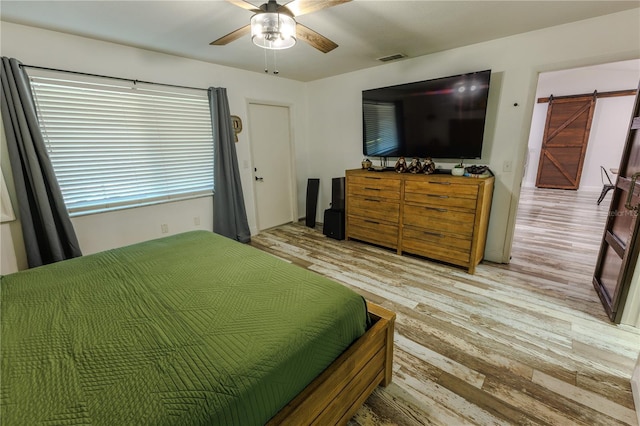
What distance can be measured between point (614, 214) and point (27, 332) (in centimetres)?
391

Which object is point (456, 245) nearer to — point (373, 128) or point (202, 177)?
point (373, 128)

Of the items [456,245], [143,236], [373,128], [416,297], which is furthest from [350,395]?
[373,128]

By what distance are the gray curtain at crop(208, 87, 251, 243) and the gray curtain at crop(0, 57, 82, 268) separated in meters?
1.49

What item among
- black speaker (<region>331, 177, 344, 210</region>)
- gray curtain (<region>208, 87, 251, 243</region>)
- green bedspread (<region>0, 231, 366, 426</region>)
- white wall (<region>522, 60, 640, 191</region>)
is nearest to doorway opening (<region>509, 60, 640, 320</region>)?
white wall (<region>522, 60, 640, 191</region>)

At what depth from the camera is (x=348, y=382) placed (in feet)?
4.16

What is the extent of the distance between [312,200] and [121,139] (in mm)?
2641

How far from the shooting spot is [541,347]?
71.9 inches

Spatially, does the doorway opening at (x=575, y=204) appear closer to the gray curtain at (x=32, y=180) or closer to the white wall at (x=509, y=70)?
the white wall at (x=509, y=70)

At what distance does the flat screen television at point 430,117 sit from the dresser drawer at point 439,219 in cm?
64

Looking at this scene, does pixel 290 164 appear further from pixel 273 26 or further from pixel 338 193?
pixel 273 26

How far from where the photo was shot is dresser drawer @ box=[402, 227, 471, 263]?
2840 millimetres

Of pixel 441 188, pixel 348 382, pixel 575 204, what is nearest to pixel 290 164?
pixel 441 188

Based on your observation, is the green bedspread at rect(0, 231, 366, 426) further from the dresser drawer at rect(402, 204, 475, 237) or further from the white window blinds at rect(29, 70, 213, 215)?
the dresser drawer at rect(402, 204, 475, 237)

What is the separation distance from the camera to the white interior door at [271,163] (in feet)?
13.3
